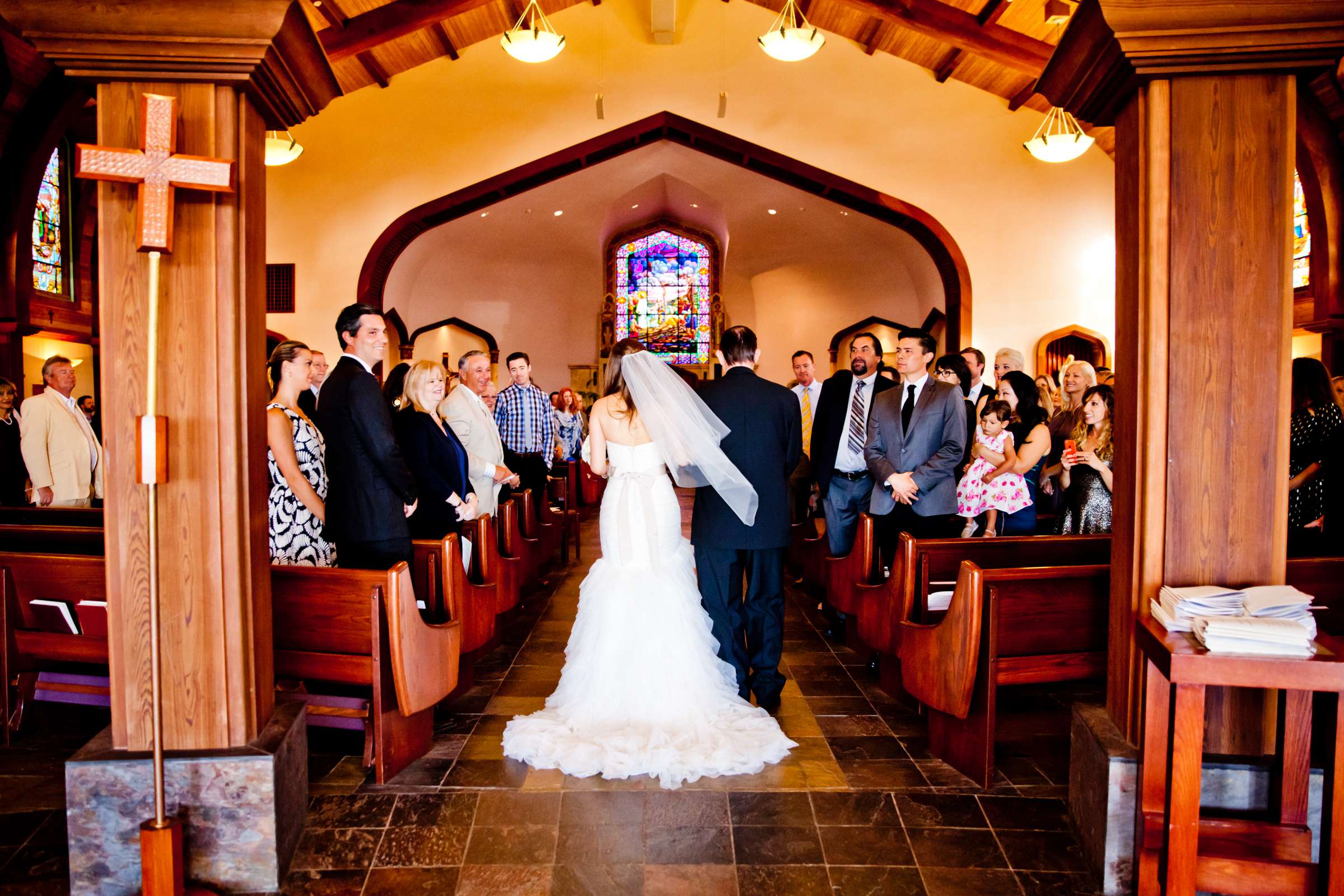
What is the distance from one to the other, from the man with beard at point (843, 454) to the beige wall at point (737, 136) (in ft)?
16.7

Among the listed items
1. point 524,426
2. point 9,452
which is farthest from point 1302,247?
point 9,452

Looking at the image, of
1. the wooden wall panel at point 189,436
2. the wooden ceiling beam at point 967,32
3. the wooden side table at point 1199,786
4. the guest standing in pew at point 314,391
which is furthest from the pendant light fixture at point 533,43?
the wooden side table at point 1199,786

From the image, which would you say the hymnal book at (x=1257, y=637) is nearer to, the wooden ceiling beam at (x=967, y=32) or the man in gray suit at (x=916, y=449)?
the man in gray suit at (x=916, y=449)

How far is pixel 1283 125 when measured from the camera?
6.60 ft

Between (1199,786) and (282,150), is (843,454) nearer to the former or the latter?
(1199,786)

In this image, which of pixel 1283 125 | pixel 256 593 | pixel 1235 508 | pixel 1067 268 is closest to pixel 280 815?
pixel 256 593

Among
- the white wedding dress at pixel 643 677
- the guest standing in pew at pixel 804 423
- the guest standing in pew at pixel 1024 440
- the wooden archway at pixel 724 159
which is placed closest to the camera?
the white wedding dress at pixel 643 677

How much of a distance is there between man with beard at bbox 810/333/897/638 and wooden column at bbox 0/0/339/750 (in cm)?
298

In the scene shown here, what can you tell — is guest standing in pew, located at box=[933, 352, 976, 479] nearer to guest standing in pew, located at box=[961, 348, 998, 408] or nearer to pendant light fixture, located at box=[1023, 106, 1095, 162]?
guest standing in pew, located at box=[961, 348, 998, 408]

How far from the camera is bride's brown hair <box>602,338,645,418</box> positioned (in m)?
3.11

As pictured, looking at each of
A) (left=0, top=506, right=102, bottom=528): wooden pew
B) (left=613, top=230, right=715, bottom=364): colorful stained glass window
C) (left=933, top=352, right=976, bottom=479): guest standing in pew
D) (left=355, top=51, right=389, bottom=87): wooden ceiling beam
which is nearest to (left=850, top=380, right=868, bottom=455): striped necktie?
(left=933, top=352, right=976, bottom=479): guest standing in pew

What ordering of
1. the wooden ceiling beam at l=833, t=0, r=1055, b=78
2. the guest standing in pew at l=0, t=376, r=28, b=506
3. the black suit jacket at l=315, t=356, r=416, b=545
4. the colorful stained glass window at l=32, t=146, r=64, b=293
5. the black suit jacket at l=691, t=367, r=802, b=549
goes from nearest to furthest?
the black suit jacket at l=315, t=356, r=416, b=545
the black suit jacket at l=691, t=367, r=802, b=549
the guest standing in pew at l=0, t=376, r=28, b=506
the wooden ceiling beam at l=833, t=0, r=1055, b=78
the colorful stained glass window at l=32, t=146, r=64, b=293

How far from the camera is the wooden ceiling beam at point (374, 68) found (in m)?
8.69

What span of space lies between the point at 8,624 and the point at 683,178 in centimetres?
1105
